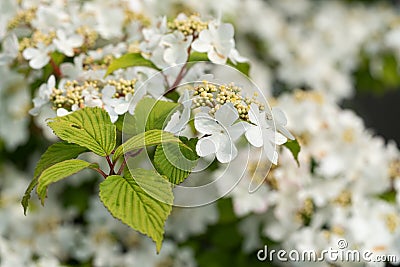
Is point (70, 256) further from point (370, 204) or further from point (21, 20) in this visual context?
point (370, 204)

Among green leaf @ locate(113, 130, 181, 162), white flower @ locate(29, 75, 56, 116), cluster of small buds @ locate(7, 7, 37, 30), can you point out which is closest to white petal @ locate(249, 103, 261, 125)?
green leaf @ locate(113, 130, 181, 162)

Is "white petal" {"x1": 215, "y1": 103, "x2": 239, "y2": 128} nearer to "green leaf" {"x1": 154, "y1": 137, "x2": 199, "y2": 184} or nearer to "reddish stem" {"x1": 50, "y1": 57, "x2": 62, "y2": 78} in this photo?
"green leaf" {"x1": 154, "y1": 137, "x2": 199, "y2": 184}

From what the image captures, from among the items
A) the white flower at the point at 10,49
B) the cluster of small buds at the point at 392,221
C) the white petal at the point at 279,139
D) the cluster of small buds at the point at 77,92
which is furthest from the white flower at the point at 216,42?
the cluster of small buds at the point at 392,221

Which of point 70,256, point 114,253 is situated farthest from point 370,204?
point 70,256

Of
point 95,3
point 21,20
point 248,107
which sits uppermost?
point 95,3

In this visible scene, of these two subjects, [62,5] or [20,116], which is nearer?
[62,5]

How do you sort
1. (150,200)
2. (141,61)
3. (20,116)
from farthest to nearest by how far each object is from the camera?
1. (20,116)
2. (141,61)
3. (150,200)

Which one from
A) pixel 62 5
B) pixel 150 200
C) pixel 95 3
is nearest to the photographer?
pixel 150 200
